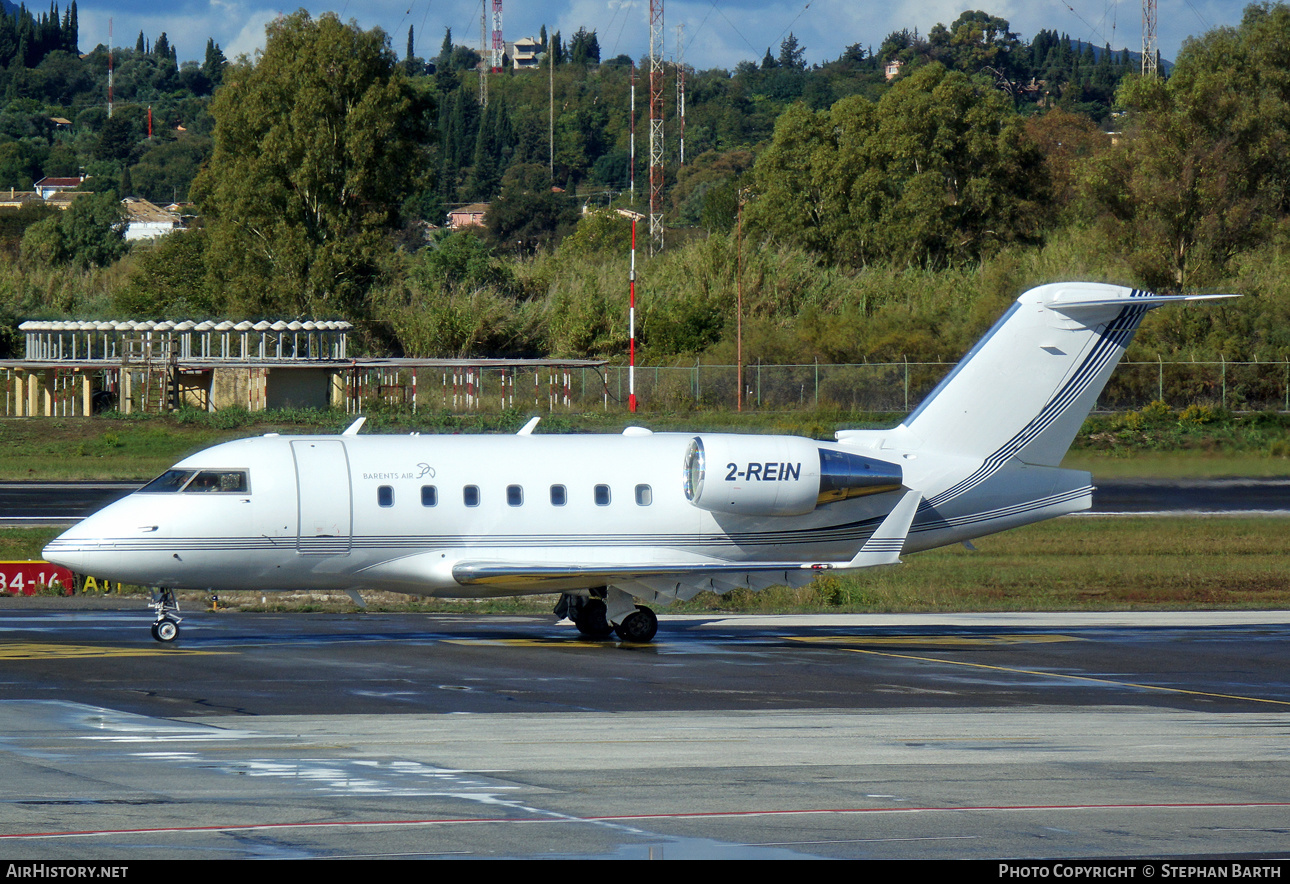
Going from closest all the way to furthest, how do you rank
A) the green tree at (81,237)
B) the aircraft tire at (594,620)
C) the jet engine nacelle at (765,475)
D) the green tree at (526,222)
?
the jet engine nacelle at (765,475), the aircraft tire at (594,620), the green tree at (81,237), the green tree at (526,222)

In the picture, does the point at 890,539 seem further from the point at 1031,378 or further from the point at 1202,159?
the point at 1202,159

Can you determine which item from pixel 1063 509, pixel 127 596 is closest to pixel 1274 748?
pixel 1063 509

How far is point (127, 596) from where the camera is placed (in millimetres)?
29766

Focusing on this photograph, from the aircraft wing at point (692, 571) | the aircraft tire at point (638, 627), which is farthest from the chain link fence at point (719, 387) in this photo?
the aircraft tire at point (638, 627)

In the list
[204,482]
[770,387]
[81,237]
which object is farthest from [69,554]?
[81,237]

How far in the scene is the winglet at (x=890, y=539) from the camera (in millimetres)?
22281

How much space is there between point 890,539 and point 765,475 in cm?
216

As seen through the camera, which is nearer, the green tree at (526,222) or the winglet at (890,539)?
the winglet at (890,539)

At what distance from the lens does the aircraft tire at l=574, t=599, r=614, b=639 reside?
24.0 metres

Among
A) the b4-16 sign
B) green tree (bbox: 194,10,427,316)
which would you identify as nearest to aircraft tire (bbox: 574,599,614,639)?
the b4-16 sign

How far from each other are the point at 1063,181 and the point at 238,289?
5771 cm

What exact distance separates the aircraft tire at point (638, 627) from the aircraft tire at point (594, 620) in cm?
50

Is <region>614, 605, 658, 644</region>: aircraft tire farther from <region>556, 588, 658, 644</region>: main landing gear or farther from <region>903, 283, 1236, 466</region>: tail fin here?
<region>903, 283, 1236, 466</region>: tail fin

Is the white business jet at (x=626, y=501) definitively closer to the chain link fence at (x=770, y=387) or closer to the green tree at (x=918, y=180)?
the chain link fence at (x=770, y=387)
